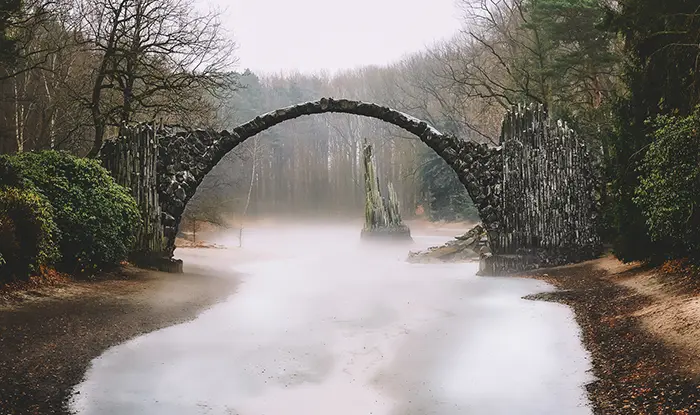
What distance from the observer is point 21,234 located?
9555mm

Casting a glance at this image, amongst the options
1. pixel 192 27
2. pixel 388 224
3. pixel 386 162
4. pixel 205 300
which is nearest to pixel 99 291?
pixel 205 300

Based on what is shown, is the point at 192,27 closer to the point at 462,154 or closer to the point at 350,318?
the point at 462,154

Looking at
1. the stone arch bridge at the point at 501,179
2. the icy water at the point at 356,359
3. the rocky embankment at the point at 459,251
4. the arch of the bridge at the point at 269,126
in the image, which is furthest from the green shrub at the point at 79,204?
the rocky embankment at the point at 459,251

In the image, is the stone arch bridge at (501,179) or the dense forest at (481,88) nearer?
the dense forest at (481,88)

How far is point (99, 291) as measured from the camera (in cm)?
1049

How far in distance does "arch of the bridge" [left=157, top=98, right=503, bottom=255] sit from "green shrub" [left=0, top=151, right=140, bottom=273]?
168cm

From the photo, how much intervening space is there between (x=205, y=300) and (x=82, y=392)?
5114 millimetres

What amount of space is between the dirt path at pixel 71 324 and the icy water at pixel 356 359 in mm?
249

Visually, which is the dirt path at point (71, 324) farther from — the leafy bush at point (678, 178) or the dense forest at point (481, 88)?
the leafy bush at point (678, 178)

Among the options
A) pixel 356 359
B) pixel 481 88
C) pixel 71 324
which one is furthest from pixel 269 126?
pixel 481 88

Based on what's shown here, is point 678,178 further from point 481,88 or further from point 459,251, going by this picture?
point 481,88

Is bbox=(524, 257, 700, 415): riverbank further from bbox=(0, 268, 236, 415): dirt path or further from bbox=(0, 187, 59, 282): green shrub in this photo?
bbox=(0, 187, 59, 282): green shrub

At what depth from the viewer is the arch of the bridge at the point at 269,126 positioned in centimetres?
1419

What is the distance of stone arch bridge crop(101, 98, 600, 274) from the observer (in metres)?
14.0
